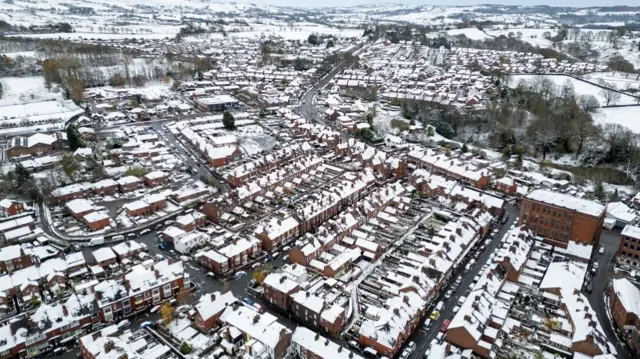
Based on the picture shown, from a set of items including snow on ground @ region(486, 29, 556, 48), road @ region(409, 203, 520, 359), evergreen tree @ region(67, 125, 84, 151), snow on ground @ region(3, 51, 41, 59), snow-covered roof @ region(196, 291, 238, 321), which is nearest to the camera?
road @ region(409, 203, 520, 359)

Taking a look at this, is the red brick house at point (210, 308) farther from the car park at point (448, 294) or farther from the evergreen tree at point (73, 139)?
the evergreen tree at point (73, 139)

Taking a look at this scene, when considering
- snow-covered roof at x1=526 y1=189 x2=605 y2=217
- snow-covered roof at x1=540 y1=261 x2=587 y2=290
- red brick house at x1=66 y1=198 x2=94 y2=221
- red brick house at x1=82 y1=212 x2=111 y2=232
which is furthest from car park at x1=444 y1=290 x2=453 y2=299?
red brick house at x1=66 y1=198 x2=94 y2=221

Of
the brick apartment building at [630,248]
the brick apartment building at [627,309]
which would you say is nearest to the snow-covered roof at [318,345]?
the brick apartment building at [627,309]

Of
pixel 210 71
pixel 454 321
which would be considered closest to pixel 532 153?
pixel 454 321

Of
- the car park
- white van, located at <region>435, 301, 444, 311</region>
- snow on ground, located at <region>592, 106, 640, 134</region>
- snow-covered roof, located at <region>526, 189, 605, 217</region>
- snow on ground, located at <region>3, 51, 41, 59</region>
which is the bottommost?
white van, located at <region>435, 301, 444, 311</region>

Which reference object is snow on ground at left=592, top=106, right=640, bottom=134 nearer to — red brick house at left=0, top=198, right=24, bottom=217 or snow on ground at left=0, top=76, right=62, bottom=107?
red brick house at left=0, top=198, right=24, bottom=217

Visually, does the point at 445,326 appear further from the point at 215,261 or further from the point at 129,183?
the point at 129,183
